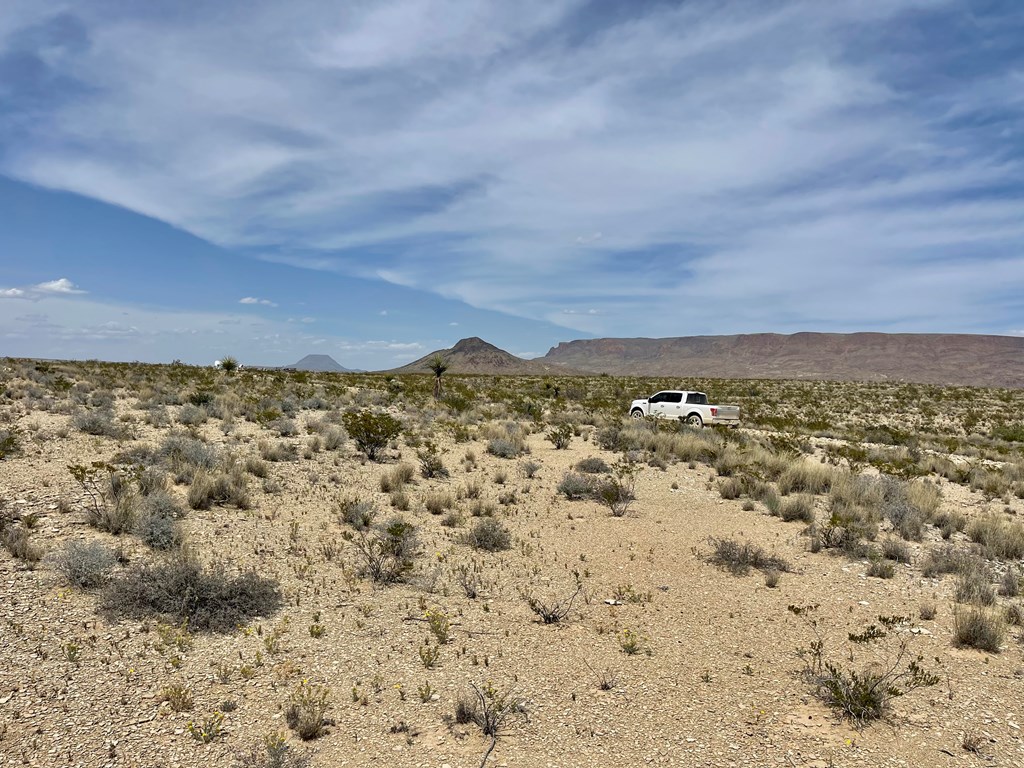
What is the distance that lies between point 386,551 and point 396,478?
4.09 m

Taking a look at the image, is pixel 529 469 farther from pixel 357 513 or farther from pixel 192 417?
pixel 192 417

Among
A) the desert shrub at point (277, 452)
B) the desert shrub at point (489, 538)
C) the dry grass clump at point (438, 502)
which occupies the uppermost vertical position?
the desert shrub at point (277, 452)

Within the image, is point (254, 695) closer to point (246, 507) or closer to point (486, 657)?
point (486, 657)

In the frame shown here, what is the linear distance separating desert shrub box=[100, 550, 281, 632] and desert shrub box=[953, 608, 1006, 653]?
7947 mm

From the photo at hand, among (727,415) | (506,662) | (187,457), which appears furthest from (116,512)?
(727,415)

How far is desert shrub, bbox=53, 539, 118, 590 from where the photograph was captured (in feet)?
21.9

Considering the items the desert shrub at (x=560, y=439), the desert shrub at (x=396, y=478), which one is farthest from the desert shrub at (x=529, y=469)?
the desert shrub at (x=560, y=439)

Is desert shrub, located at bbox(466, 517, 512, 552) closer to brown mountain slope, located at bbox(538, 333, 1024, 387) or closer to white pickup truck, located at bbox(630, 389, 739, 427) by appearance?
white pickup truck, located at bbox(630, 389, 739, 427)

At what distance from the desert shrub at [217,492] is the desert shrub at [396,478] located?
2820 millimetres

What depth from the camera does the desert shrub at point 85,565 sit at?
6.68 meters

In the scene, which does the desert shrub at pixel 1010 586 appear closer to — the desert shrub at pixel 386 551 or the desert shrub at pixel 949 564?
the desert shrub at pixel 949 564

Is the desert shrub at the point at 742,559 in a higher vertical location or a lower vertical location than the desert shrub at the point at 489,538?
lower

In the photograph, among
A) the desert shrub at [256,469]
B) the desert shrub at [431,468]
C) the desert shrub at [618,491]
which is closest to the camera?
the desert shrub at [618,491]

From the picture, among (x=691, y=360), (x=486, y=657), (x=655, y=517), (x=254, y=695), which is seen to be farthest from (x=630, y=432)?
(x=691, y=360)
